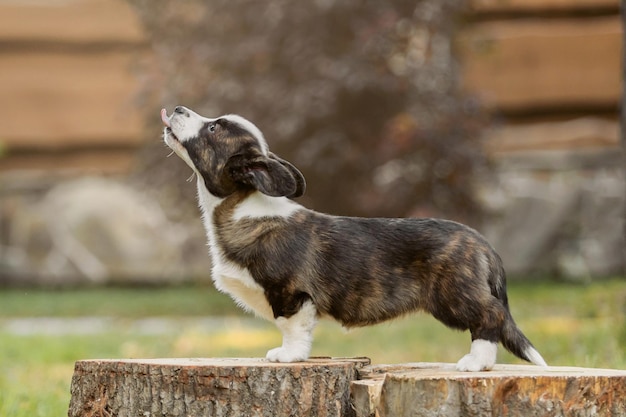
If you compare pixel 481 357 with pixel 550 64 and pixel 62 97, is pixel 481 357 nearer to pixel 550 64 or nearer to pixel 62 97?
pixel 550 64

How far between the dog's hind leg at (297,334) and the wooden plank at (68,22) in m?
10.8

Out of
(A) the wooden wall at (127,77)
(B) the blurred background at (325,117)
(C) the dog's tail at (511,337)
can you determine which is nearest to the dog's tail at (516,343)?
(C) the dog's tail at (511,337)

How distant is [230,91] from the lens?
10.7 metres

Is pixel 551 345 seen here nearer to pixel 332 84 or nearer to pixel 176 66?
pixel 332 84

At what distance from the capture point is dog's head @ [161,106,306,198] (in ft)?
12.4

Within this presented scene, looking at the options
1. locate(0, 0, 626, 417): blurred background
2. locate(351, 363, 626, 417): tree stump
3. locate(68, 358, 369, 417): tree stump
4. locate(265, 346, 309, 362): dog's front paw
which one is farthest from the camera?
locate(0, 0, 626, 417): blurred background

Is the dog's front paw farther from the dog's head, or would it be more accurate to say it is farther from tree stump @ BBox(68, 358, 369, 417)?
the dog's head

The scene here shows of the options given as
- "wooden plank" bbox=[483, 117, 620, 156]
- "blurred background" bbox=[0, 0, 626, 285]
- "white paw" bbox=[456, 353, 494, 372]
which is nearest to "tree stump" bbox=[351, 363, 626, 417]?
"white paw" bbox=[456, 353, 494, 372]

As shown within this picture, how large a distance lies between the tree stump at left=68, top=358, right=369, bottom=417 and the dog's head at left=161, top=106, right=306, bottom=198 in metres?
0.64

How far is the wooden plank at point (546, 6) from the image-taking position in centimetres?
1267

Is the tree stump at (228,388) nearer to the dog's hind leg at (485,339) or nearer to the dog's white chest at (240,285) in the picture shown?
the dog's white chest at (240,285)

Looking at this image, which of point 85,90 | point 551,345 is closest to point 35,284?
point 85,90

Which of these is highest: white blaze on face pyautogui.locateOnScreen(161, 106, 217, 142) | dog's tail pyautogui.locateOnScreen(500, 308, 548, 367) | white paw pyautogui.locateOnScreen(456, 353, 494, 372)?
white blaze on face pyautogui.locateOnScreen(161, 106, 217, 142)

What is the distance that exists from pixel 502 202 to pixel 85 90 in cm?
579
